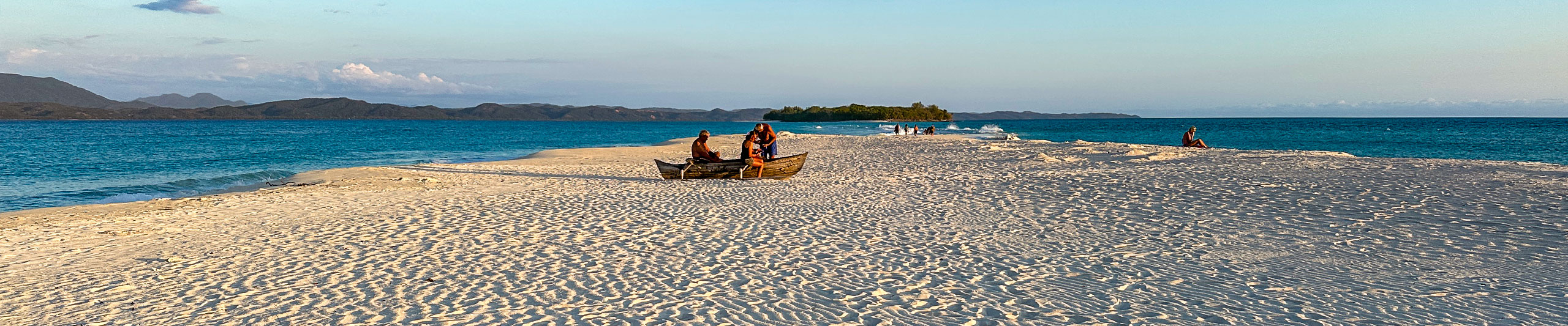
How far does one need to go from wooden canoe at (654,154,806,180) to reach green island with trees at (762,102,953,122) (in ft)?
437

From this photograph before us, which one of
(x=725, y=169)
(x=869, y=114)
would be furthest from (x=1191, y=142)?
(x=869, y=114)

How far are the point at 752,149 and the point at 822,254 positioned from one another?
27.1 feet

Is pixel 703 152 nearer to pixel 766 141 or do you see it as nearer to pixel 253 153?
pixel 766 141

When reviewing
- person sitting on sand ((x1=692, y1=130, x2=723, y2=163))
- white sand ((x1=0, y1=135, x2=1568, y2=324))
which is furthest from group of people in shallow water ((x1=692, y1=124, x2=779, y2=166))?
white sand ((x1=0, y1=135, x2=1568, y2=324))

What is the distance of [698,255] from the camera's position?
24.1ft

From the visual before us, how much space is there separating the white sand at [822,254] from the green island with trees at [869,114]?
137 m

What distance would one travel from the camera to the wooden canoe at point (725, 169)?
50.0 feet

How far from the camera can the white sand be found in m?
5.30

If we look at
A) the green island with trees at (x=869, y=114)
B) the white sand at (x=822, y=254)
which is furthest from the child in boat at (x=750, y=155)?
the green island with trees at (x=869, y=114)

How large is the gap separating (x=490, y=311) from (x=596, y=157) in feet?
66.7

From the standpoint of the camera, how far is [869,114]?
506 feet

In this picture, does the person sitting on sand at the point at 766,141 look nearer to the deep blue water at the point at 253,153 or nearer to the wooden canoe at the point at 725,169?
the wooden canoe at the point at 725,169

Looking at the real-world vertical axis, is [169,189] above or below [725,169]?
below

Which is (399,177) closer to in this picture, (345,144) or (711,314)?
(711,314)
